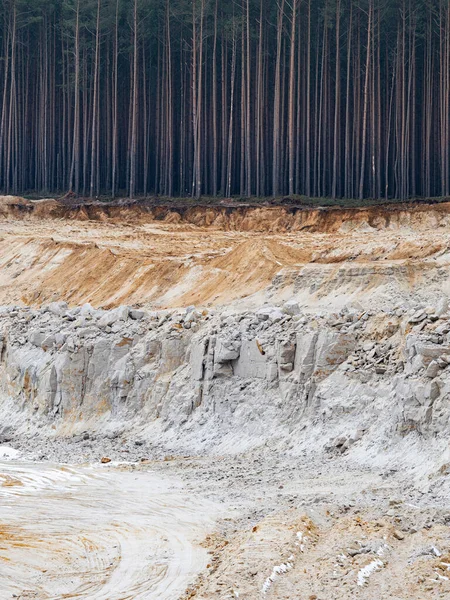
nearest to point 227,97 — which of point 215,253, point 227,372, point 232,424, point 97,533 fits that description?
point 215,253

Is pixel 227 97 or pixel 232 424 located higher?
pixel 227 97

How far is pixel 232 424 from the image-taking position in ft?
64.7

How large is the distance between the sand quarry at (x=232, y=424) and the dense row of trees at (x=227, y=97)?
1293cm

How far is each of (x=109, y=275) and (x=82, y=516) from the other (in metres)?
16.6

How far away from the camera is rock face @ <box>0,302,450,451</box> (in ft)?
56.8

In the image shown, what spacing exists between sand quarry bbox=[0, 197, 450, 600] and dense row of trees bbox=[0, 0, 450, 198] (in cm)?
1293

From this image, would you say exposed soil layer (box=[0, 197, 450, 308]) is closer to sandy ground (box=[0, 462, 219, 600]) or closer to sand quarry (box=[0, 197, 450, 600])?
sand quarry (box=[0, 197, 450, 600])

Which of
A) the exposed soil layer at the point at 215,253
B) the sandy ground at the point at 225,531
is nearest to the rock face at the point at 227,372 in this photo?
the sandy ground at the point at 225,531

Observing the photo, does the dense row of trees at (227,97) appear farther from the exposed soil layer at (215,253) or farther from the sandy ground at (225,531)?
the sandy ground at (225,531)

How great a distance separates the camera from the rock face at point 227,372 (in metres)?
A: 17.3

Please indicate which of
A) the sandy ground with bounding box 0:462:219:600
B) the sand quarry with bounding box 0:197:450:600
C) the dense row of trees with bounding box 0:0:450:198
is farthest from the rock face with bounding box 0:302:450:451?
the dense row of trees with bounding box 0:0:450:198

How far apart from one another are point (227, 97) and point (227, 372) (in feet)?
106

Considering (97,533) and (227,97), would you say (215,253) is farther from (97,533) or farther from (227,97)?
(227,97)

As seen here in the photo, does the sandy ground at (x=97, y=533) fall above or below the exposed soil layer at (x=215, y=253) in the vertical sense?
below
